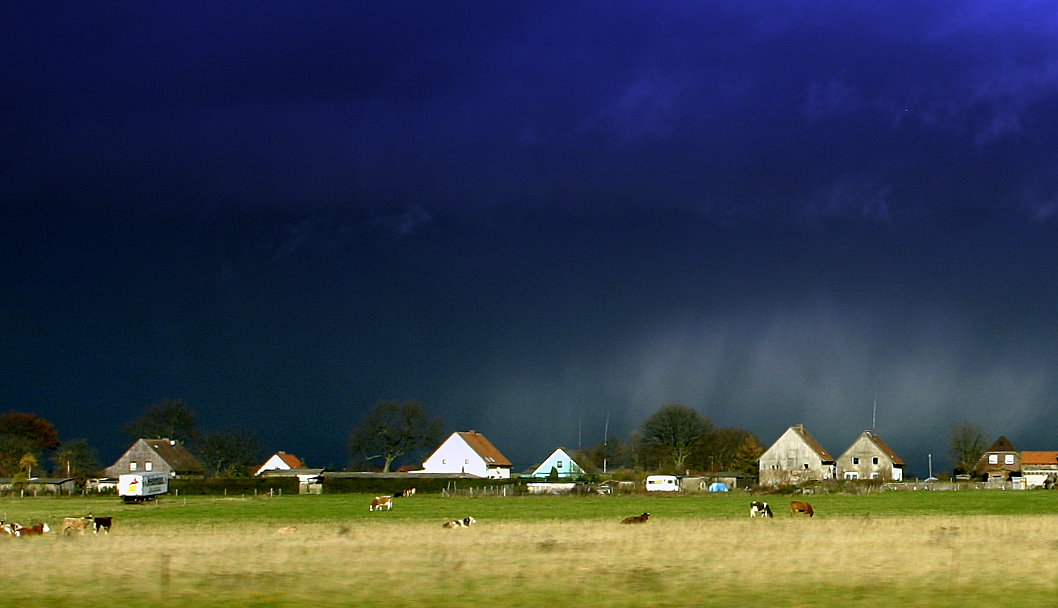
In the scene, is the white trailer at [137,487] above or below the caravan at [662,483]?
above

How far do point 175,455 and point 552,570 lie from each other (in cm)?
11975

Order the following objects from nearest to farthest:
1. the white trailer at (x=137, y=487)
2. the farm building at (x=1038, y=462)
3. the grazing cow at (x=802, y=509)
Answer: the grazing cow at (x=802, y=509) < the white trailer at (x=137, y=487) < the farm building at (x=1038, y=462)

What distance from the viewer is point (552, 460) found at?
527 feet

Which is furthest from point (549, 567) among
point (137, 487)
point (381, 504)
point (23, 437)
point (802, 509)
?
point (23, 437)

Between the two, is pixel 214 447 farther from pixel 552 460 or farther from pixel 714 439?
pixel 714 439

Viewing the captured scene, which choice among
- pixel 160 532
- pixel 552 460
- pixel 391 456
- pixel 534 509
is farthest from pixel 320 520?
pixel 552 460

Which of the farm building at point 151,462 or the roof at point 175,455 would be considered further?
the roof at point 175,455

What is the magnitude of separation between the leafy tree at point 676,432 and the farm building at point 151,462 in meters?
57.6

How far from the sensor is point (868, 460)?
445 feet

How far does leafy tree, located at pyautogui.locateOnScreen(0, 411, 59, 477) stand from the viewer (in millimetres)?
140125

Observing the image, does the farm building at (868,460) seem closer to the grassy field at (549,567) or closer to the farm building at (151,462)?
the farm building at (151,462)

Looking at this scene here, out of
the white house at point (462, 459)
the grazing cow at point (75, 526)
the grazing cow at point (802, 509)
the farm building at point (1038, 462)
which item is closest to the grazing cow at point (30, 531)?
the grazing cow at point (75, 526)

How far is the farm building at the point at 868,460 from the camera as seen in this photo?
13475 cm

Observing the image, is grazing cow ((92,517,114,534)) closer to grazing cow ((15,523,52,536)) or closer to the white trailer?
grazing cow ((15,523,52,536))
